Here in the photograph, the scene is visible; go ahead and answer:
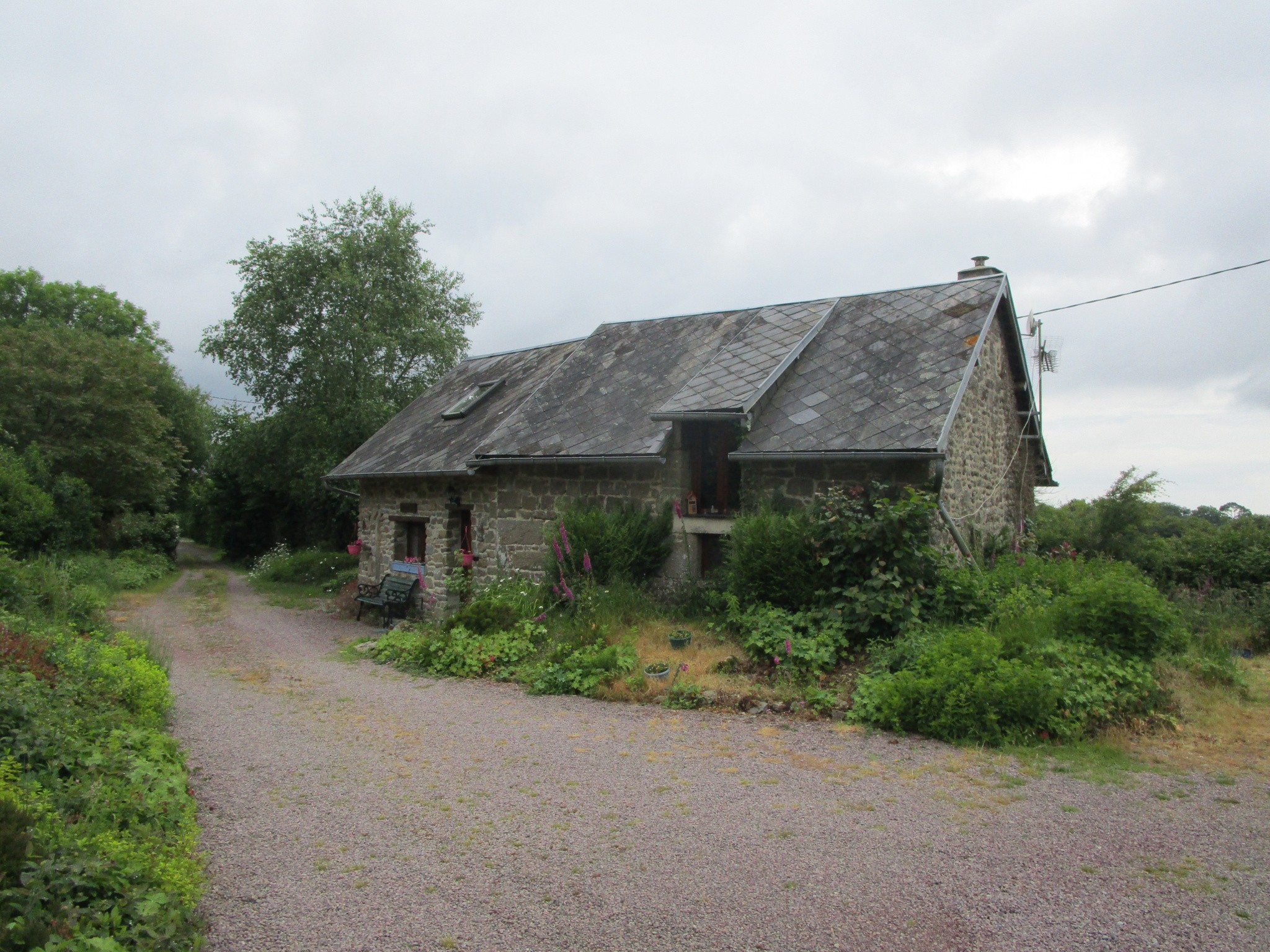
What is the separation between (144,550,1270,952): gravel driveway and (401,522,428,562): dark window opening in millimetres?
7721

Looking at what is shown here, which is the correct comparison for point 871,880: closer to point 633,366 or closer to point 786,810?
point 786,810

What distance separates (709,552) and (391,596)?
6.01 m

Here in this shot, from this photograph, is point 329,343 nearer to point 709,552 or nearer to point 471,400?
point 471,400

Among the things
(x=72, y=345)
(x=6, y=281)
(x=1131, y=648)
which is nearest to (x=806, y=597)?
(x=1131, y=648)

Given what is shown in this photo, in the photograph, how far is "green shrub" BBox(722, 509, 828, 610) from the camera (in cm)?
899

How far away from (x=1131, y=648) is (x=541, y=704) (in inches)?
220

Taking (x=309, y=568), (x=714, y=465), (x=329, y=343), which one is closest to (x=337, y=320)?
A: (x=329, y=343)

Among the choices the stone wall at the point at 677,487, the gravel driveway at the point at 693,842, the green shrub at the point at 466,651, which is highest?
the stone wall at the point at 677,487

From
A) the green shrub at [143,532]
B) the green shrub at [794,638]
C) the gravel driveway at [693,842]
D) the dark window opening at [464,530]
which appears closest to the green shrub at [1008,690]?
the gravel driveway at [693,842]

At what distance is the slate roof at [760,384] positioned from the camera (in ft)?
33.0

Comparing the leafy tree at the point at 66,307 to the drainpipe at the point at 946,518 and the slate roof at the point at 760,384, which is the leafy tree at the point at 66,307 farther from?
the drainpipe at the point at 946,518

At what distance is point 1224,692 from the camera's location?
7570 mm

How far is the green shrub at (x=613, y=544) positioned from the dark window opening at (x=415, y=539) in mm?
4757

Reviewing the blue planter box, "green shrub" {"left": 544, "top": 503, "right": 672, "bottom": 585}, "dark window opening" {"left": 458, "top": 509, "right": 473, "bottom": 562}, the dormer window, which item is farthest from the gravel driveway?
the dormer window
